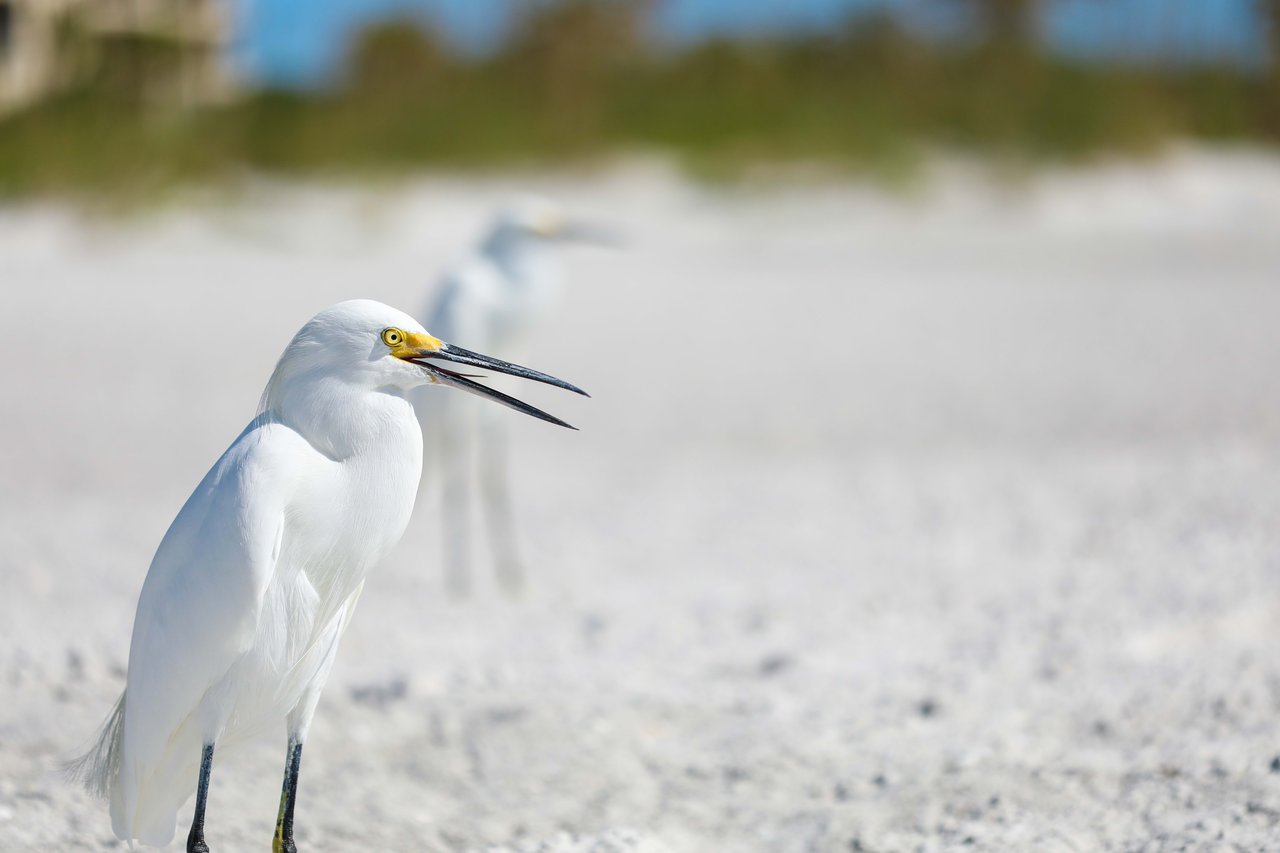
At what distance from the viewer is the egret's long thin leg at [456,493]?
14.5 feet

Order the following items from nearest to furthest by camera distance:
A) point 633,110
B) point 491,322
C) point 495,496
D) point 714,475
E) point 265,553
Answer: point 265,553 → point 491,322 → point 495,496 → point 714,475 → point 633,110

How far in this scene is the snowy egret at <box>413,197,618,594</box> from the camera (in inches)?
173

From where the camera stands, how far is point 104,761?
2156 mm

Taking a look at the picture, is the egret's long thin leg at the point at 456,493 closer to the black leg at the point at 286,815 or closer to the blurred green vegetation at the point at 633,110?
the black leg at the point at 286,815

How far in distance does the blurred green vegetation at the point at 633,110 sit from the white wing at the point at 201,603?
39.3 ft

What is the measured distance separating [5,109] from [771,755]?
1407 cm

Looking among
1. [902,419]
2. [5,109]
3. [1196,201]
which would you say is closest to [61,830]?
[902,419]

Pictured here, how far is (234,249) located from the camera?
43.5 ft

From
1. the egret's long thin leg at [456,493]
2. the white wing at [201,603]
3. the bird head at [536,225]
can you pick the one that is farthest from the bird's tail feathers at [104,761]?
the bird head at [536,225]

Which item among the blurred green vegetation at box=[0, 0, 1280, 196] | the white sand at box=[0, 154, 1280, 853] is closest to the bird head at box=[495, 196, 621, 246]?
the white sand at box=[0, 154, 1280, 853]

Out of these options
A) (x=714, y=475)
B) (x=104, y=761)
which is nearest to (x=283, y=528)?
(x=104, y=761)

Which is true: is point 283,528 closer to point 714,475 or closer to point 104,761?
point 104,761

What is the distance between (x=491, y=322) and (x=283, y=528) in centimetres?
263

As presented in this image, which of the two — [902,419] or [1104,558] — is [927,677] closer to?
[1104,558]
